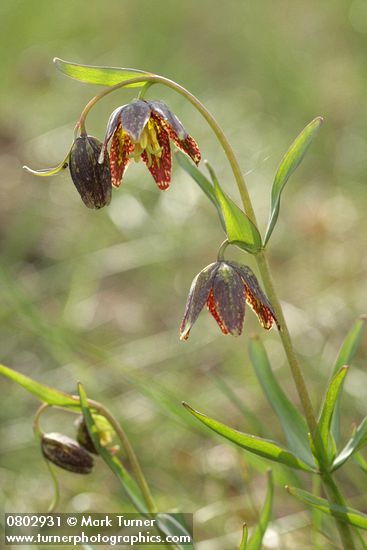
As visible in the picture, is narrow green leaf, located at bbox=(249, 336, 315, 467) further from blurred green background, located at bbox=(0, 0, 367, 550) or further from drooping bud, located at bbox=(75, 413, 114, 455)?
drooping bud, located at bbox=(75, 413, 114, 455)

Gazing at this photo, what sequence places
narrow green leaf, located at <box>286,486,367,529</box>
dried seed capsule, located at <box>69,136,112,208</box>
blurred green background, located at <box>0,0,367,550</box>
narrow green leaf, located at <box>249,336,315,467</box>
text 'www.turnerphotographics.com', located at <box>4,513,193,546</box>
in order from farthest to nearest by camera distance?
blurred green background, located at <box>0,0,367,550</box> < text 'www.turnerphotographics.com', located at <box>4,513,193,546</box> < narrow green leaf, located at <box>249,336,315,467</box> < dried seed capsule, located at <box>69,136,112,208</box> < narrow green leaf, located at <box>286,486,367,529</box>

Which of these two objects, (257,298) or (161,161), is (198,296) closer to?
(257,298)

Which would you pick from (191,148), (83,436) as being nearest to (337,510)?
(83,436)

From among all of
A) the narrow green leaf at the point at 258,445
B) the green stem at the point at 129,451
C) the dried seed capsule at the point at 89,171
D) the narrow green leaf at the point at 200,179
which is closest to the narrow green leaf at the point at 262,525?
the narrow green leaf at the point at 258,445

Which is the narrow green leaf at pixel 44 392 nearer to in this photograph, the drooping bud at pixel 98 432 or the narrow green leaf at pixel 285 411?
the drooping bud at pixel 98 432

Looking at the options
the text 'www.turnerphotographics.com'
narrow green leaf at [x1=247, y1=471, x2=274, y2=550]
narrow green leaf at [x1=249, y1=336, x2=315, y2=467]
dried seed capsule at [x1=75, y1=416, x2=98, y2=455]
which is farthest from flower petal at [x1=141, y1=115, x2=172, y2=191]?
the text 'www.turnerphotographics.com'

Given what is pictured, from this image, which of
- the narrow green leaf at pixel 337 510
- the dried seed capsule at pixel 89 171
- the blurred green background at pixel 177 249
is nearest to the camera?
the narrow green leaf at pixel 337 510
